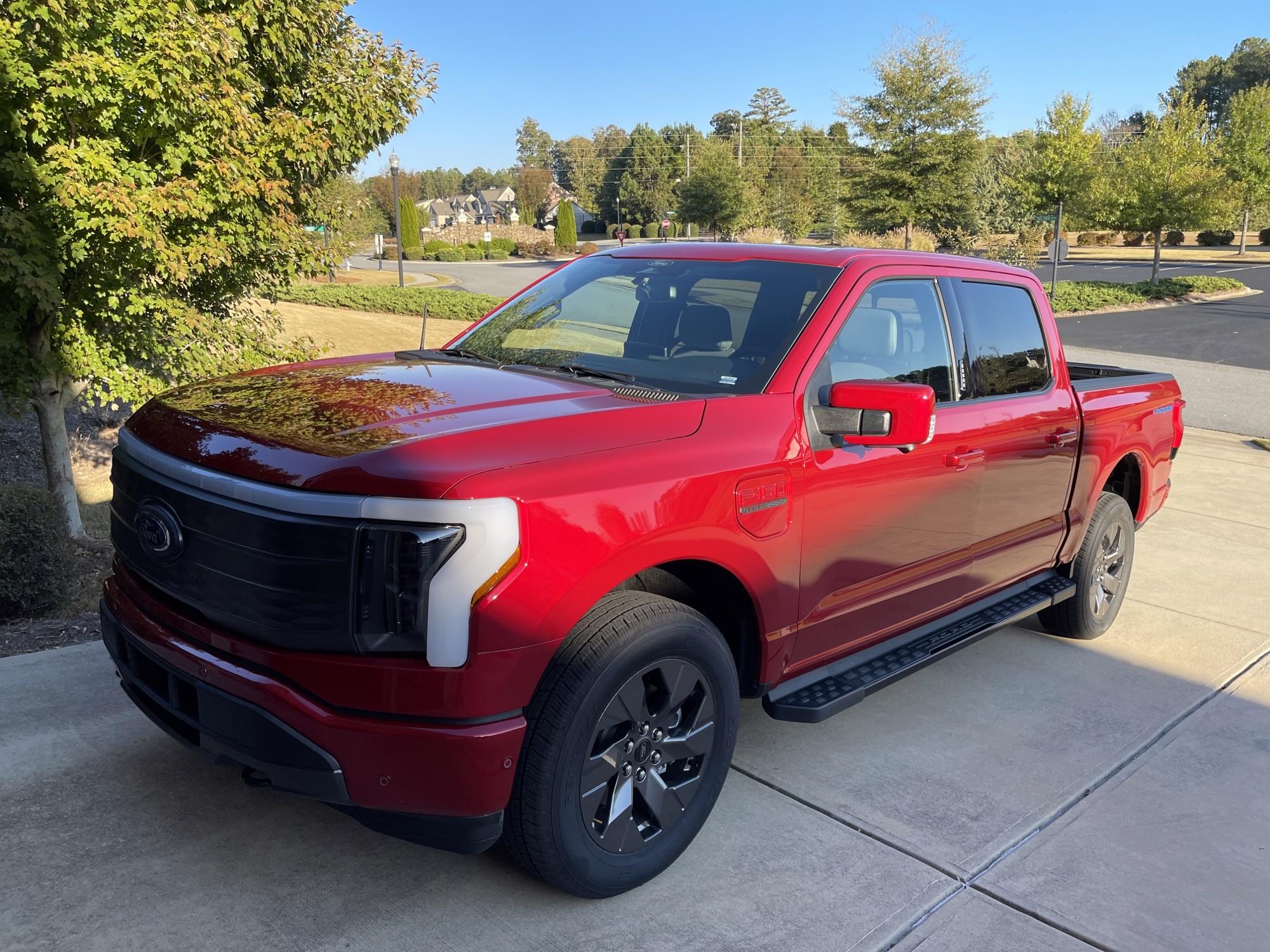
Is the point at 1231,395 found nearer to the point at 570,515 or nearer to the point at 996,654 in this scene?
the point at 996,654

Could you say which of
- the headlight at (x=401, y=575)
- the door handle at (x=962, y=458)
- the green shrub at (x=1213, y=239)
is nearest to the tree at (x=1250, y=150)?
the green shrub at (x=1213, y=239)

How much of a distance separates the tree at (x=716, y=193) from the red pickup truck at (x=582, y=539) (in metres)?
45.8

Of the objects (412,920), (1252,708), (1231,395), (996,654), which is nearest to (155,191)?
(412,920)

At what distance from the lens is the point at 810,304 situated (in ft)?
11.5

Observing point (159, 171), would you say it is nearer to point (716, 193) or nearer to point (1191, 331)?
point (1191, 331)

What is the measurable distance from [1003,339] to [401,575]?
10.2ft

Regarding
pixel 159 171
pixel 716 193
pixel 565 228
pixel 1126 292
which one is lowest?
pixel 1126 292

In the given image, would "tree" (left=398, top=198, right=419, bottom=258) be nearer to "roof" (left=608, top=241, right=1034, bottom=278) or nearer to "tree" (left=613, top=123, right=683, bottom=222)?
"tree" (left=613, top=123, right=683, bottom=222)

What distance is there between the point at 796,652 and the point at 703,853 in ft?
2.36

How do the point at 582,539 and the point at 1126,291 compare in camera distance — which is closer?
the point at 582,539

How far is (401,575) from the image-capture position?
2367 mm

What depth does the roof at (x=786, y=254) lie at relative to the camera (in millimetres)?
3771

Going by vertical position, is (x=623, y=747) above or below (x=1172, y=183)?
below

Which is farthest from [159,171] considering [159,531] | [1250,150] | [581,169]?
[581,169]
